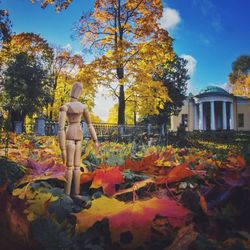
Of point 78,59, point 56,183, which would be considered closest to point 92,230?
point 56,183

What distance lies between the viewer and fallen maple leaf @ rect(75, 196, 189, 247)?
3.10ft

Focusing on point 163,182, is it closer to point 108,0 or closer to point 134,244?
point 134,244

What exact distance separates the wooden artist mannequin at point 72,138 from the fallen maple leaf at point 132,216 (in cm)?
62

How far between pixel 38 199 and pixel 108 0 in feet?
75.0

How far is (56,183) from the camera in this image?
6.84 ft

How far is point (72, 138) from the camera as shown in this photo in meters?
1.95

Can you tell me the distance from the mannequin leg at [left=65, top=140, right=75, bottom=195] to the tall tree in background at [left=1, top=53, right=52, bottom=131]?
965 inches

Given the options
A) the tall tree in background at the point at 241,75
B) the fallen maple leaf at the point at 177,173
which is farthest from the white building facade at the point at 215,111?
the fallen maple leaf at the point at 177,173

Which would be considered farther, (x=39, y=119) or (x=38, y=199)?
(x=39, y=119)

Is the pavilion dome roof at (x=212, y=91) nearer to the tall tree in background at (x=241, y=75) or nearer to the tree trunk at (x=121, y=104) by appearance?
the tall tree in background at (x=241, y=75)

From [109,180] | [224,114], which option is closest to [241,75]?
[224,114]

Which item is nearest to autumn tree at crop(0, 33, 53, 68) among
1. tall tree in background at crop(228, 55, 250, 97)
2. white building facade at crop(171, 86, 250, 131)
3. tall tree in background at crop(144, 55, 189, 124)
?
tall tree in background at crop(144, 55, 189, 124)

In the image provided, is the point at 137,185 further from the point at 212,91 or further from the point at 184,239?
the point at 212,91

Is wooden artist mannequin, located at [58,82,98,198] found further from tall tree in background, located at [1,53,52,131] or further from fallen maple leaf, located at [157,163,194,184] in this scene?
tall tree in background, located at [1,53,52,131]
